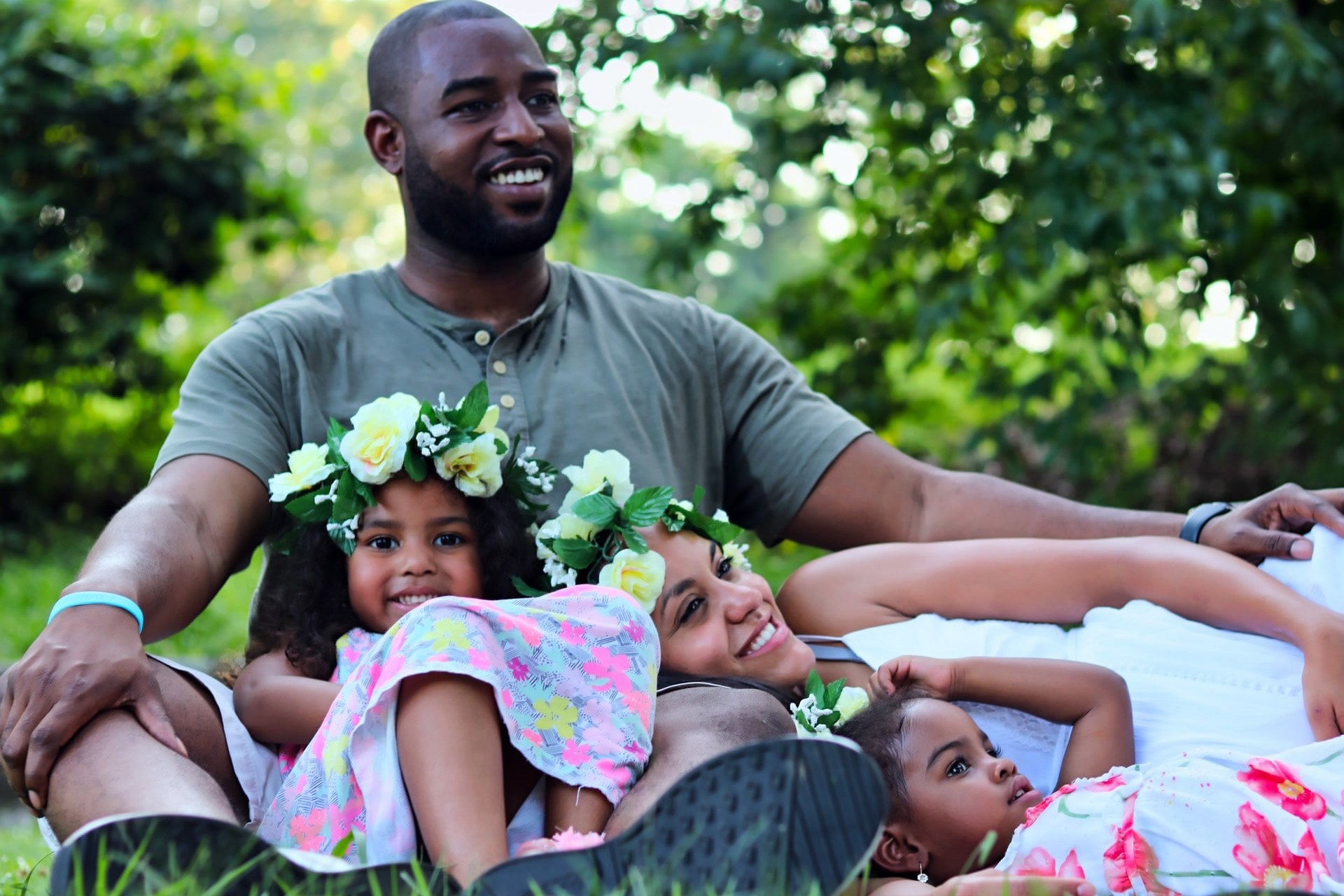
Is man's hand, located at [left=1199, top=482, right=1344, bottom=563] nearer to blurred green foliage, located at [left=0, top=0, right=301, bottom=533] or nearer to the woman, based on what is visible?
the woman

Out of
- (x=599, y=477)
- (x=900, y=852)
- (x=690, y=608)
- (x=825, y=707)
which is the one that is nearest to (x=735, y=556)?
(x=690, y=608)

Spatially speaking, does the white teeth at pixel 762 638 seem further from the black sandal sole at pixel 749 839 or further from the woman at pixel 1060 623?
the black sandal sole at pixel 749 839

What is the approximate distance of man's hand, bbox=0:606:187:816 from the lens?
2.14 metres

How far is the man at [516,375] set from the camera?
2.82 m

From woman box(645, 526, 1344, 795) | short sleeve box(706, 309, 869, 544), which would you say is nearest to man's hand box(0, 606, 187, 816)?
woman box(645, 526, 1344, 795)

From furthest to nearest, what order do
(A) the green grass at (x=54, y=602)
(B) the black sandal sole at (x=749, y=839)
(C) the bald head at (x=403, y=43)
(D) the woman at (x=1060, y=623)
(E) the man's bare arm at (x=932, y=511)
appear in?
(A) the green grass at (x=54, y=602), (C) the bald head at (x=403, y=43), (E) the man's bare arm at (x=932, y=511), (D) the woman at (x=1060, y=623), (B) the black sandal sole at (x=749, y=839)

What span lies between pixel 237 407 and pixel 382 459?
49 cm

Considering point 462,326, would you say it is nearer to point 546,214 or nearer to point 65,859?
point 546,214

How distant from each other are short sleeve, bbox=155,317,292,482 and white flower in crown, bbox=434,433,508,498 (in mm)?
428

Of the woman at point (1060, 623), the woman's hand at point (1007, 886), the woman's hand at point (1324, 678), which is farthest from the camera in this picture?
the woman at point (1060, 623)

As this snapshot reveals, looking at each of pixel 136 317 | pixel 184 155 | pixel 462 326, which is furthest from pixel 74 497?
pixel 462 326

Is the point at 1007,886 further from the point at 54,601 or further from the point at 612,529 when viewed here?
the point at 54,601

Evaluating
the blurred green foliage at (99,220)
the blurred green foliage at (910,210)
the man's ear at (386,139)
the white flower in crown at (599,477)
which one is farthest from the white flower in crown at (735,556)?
→ the blurred green foliage at (99,220)

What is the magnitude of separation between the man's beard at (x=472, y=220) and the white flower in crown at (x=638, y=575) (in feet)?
3.15
